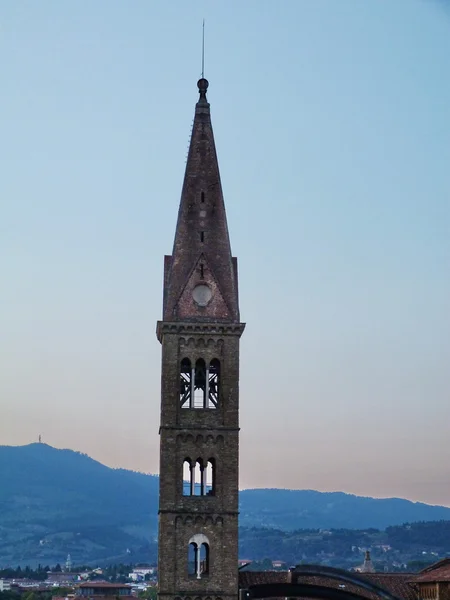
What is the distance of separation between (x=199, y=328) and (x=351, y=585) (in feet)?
42.0

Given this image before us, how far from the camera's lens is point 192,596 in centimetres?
4775

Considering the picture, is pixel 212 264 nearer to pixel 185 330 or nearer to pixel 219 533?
pixel 185 330

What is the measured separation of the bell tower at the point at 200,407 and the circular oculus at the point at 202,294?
0.04 meters

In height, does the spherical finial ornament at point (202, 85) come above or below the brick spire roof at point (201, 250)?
above

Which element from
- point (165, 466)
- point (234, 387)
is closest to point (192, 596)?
point (165, 466)

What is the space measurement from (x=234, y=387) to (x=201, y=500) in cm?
479

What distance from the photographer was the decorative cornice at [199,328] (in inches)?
1945

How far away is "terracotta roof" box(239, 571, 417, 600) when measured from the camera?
163ft

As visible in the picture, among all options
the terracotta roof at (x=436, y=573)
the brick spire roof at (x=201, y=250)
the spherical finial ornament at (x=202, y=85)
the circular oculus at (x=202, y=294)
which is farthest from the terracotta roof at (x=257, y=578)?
the spherical finial ornament at (x=202, y=85)

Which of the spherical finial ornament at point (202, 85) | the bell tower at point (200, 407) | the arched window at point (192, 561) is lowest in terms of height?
the arched window at point (192, 561)

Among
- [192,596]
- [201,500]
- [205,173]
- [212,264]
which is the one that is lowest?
[192,596]

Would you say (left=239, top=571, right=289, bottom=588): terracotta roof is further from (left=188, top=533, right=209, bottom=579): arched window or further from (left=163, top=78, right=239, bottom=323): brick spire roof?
(left=163, top=78, right=239, bottom=323): brick spire roof

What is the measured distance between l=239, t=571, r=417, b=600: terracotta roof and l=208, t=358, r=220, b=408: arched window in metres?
7.30

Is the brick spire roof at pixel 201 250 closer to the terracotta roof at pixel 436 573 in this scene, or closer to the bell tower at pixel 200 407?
the bell tower at pixel 200 407
